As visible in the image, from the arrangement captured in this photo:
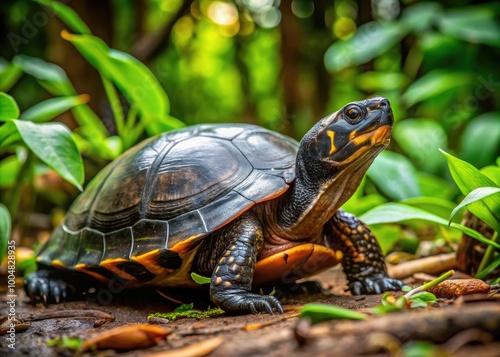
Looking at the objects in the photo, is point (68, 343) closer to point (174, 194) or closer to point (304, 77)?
point (174, 194)

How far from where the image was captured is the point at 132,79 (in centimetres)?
311

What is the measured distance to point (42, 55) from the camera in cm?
655

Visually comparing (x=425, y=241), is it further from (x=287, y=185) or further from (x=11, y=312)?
(x=11, y=312)

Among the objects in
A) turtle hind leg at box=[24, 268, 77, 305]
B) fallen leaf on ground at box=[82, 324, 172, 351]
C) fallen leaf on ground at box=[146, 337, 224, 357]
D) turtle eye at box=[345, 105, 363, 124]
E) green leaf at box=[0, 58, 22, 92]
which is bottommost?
turtle hind leg at box=[24, 268, 77, 305]

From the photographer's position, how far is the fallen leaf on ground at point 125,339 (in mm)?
1295

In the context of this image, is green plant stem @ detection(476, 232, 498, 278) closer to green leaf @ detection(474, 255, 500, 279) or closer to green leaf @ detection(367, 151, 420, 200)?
green leaf @ detection(474, 255, 500, 279)

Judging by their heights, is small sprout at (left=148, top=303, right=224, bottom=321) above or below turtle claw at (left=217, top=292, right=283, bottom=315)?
below

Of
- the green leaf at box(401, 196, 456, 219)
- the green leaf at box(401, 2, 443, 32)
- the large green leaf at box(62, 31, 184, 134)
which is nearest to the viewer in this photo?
the green leaf at box(401, 196, 456, 219)

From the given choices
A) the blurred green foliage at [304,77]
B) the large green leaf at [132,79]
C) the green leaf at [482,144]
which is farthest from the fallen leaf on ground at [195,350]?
the green leaf at [482,144]

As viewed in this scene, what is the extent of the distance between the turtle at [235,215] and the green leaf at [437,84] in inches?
83.7

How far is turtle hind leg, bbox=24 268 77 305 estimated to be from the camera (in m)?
2.41

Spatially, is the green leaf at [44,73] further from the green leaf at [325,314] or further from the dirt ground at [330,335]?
the green leaf at [325,314]

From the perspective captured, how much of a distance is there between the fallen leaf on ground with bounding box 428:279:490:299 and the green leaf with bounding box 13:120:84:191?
1558 mm

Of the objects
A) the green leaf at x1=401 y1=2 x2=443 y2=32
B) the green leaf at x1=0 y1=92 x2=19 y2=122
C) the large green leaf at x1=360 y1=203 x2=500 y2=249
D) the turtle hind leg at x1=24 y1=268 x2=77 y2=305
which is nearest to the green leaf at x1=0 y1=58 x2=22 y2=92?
the green leaf at x1=0 y1=92 x2=19 y2=122
